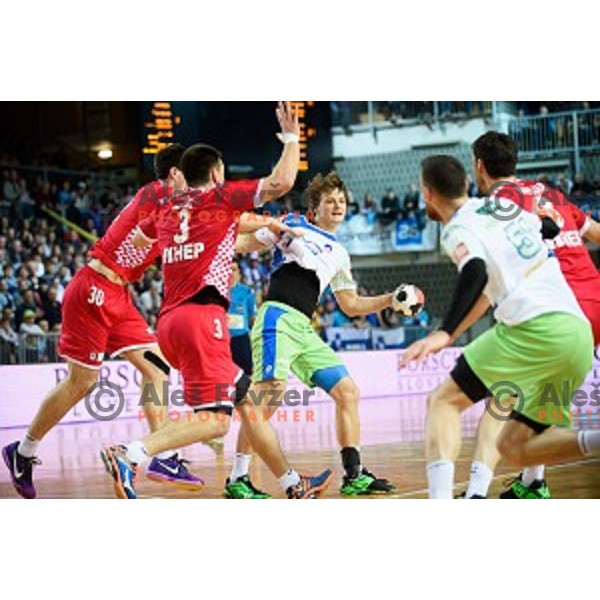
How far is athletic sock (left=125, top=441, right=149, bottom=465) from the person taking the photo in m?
5.54

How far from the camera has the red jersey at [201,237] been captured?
6.04 metres

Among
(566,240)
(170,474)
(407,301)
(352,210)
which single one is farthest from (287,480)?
(352,210)

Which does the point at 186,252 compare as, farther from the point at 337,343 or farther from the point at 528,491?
the point at 337,343

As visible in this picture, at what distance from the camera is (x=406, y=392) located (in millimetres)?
15141

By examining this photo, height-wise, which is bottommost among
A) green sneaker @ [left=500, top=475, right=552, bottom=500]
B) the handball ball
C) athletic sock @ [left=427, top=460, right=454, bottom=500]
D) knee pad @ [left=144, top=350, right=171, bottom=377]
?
green sneaker @ [left=500, top=475, right=552, bottom=500]

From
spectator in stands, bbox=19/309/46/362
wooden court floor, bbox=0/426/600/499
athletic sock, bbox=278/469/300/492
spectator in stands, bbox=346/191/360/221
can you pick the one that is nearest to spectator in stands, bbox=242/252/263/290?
wooden court floor, bbox=0/426/600/499

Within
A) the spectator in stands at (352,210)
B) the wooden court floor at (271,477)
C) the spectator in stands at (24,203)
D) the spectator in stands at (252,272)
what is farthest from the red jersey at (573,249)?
the spectator in stands at (24,203)

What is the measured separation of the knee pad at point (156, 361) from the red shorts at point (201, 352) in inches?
33.7

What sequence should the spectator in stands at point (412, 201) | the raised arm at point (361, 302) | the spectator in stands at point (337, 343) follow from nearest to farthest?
1. the raised arm at point (361, 302)
2. the spectator in stands at point (337, 343)
3. the spectator in stands at point (412, 201)

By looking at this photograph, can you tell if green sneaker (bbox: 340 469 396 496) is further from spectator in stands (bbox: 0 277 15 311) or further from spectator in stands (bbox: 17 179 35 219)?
spectator in stands (bbox: 17 179 35 219)

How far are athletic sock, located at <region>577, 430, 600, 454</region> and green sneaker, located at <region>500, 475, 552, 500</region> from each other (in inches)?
41.5

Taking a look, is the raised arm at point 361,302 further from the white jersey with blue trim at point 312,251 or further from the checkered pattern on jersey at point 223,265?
the checkered pattern on jersey at point 223,265

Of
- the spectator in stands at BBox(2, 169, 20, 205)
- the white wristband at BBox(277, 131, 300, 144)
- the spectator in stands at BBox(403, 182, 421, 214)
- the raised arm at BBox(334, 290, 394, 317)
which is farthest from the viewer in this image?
the spectator in stands at BBox(403, 182, 421, 214)
